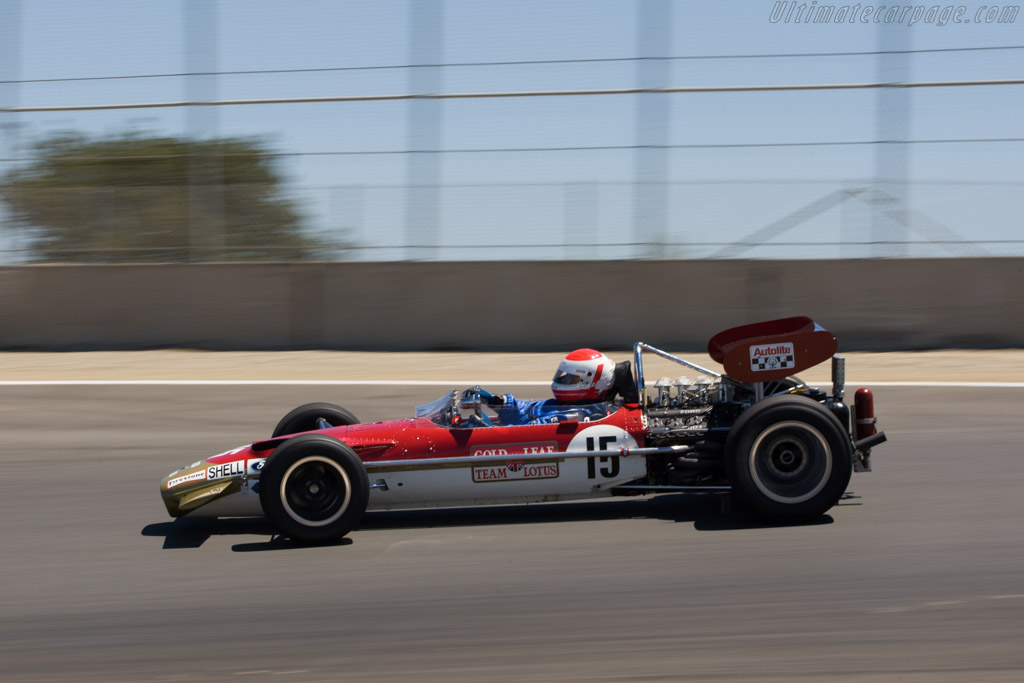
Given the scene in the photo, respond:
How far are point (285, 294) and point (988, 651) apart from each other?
36.5 feet

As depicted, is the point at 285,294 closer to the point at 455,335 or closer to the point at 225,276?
the point at 225,276

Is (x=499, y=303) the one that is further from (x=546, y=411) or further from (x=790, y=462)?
(x=790, y=462)

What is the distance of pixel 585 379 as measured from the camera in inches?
259

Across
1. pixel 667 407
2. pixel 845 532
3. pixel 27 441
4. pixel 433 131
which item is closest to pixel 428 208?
pixel 433 131

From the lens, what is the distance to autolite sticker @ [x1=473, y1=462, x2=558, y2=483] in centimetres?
616

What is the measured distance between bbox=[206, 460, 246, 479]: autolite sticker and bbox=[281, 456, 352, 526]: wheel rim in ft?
1.45

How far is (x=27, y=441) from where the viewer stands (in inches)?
374

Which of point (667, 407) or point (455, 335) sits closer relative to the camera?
point (667, 407)

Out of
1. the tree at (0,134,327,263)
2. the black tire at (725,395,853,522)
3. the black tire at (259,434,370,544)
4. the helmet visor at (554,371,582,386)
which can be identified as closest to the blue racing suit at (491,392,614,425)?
the helmet visor at (554,371,582,386)

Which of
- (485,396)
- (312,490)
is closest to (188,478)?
(312,490)

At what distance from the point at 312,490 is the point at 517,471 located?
3.97 ft

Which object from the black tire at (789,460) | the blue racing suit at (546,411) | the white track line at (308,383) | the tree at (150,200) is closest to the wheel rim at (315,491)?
the blue racing suit at (546,411)

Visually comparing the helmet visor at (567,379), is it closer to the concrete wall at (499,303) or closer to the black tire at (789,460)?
the black tire at (789,460)

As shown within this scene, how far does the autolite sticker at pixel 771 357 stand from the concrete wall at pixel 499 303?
6.62m
